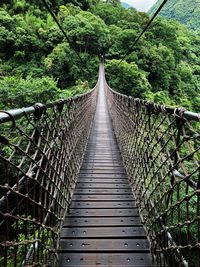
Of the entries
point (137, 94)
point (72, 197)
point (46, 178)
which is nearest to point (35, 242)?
point (46, 178)

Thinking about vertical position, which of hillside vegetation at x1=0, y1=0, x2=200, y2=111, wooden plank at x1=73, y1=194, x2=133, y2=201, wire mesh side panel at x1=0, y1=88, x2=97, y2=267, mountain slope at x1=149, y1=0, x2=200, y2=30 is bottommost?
wooden plank at x1=73, y1=194, x2=133, y2=201

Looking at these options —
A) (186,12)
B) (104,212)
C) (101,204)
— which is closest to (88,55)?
(101,204)

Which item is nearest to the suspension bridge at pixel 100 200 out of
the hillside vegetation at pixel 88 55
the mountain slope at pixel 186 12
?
the hillside vegetation at pixel 88 55

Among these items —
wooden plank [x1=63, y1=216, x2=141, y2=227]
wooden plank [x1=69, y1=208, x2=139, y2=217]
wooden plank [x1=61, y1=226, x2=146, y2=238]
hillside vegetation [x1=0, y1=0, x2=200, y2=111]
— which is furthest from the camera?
hillside vegetation [x1=0, y1=0, x2=200, y2=111]

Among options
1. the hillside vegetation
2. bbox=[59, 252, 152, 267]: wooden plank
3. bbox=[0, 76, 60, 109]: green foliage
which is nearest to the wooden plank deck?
bbox=[59, 252, 152, 267]: wooden plank

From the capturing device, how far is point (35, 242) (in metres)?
0.98

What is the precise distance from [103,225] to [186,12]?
4106 cm

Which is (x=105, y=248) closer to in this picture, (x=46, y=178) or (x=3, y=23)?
(x=46, y=178)

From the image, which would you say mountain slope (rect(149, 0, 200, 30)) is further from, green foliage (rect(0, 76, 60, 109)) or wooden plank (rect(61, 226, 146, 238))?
wooden plank (rect(61, 226, 146, 238))

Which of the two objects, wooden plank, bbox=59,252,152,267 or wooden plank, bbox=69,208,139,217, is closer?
wooden plank, bbox=59,252,152,267

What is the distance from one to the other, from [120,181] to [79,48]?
479 inches

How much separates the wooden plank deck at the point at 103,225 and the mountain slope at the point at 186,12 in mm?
36226

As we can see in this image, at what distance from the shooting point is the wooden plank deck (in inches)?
52.4

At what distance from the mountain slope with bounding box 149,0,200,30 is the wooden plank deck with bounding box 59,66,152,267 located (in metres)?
36.2
